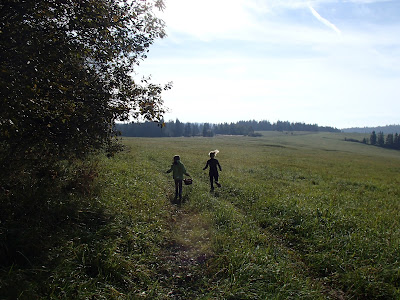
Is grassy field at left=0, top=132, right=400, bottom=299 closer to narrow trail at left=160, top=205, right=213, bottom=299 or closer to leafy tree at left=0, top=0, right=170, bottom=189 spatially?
narrow trail at left=160, top=205, right=213, bottom=299

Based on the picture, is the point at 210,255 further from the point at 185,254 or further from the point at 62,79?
the point at 62,79

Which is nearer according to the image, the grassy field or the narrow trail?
the grassy field

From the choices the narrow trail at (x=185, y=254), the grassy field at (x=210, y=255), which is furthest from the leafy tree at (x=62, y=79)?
the narrow trail at (x=185, y=254)

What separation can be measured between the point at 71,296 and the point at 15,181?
4.68 m

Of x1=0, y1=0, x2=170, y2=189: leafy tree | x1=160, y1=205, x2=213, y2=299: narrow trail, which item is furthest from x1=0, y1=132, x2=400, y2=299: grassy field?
x1=0, y1=0, x2=170, y2=189: leafy tree

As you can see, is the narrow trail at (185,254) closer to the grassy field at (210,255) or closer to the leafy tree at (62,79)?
the grassy field at (210,255)

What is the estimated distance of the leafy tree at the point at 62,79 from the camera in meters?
5.08

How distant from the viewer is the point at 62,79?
6391mm

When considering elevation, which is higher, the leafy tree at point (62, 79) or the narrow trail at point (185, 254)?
the leafy tree at point (62, 79)

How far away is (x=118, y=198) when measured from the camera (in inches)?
364

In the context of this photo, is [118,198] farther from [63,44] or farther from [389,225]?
[389,225]

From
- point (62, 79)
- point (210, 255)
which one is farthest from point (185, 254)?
point (62, 79)

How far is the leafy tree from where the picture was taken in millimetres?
5079

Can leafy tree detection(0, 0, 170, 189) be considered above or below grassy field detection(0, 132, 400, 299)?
above
